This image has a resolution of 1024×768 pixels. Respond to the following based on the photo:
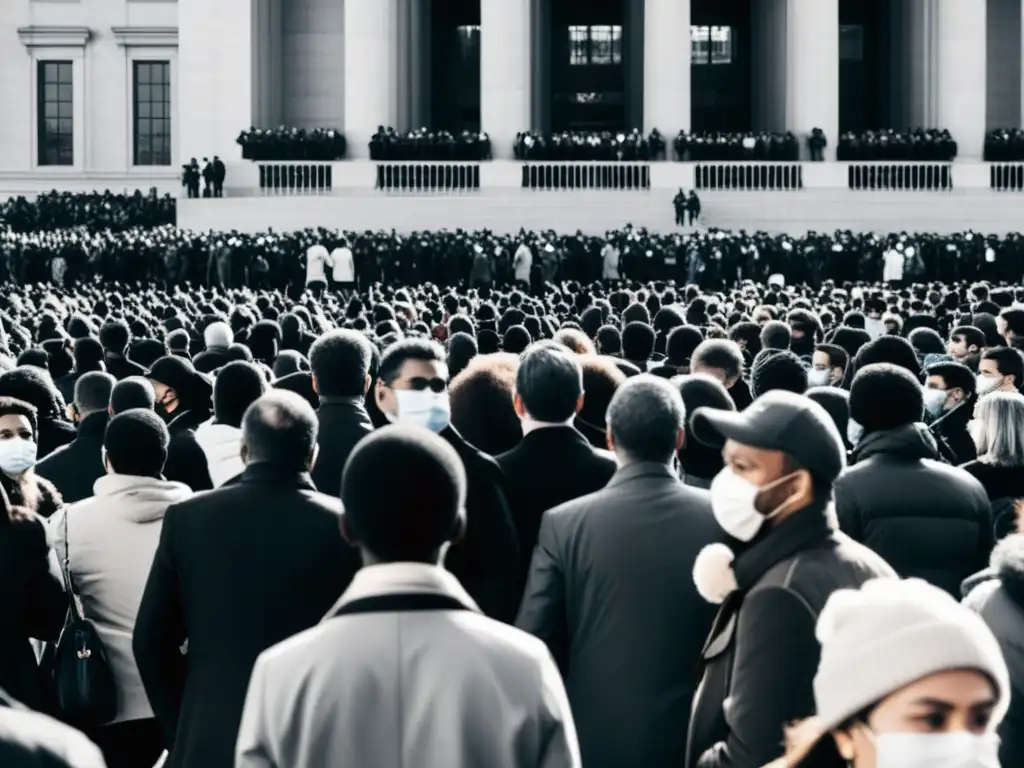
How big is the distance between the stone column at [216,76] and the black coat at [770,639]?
195 ft

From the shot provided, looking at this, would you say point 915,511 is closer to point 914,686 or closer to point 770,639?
point 770,639

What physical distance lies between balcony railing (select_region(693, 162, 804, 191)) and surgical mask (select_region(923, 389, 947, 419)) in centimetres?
4746

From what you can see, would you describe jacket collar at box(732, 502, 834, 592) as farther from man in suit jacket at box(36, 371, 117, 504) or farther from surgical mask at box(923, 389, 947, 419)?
surgical mask at box(923, 389, 947, 419)

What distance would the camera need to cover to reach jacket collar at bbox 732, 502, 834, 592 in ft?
18.5

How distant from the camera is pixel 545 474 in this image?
26.8ft

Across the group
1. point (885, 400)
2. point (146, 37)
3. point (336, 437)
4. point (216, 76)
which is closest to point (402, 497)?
point (885, 400)

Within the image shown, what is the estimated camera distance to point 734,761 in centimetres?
→ 538

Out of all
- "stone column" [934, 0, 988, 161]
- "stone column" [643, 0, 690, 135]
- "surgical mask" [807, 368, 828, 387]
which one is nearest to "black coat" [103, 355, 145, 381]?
"surgical mask" [807, 368, 828, 387]

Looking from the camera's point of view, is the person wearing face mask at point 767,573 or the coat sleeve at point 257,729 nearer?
the coat sleeve at point 257,729

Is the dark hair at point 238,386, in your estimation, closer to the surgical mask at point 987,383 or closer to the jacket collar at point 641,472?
the jacket collar at point 641,472

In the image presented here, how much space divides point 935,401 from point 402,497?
26.2ft

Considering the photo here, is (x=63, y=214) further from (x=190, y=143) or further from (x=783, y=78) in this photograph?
(x=783, y=78)

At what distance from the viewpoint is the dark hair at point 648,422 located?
7027 mm

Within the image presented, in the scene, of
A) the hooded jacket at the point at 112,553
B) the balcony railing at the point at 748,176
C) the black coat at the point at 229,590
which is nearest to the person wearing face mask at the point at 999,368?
the hooded jacket at the point at 112,553
